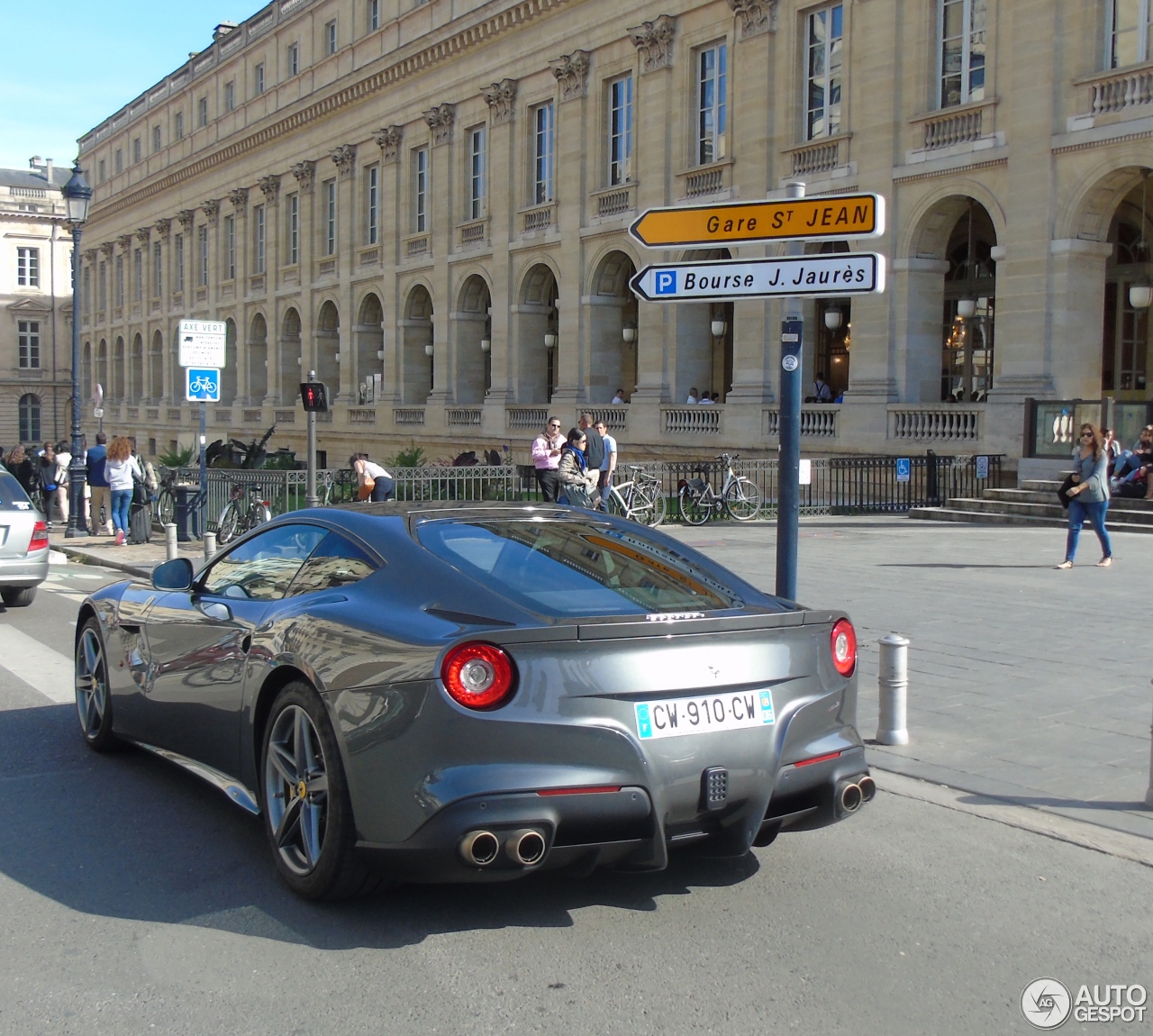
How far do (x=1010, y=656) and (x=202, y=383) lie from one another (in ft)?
43.7

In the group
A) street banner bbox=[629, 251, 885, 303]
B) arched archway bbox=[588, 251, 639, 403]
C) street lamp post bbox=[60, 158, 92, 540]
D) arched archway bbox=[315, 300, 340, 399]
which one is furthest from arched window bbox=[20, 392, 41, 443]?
street banner bbox=[629, 251, 885, 303]

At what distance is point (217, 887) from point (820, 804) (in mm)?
2341

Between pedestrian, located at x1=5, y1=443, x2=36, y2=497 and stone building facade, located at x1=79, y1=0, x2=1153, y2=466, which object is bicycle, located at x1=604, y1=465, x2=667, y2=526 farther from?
pedestrian, located at x1=5, y1=443, x2=36, y2=497

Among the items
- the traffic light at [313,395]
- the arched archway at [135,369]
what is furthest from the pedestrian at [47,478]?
the arched archway at [135,369]

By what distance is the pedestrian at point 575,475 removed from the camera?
1892 centimetres

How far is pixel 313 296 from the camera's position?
5150 centimetres


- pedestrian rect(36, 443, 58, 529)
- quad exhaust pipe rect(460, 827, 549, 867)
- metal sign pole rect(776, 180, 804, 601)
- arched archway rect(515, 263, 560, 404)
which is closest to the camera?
quad exhaust pipe rect(460, 827, 549, 867)

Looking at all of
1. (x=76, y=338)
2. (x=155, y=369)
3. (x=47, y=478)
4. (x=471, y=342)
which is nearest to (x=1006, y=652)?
(x=76, y=338)

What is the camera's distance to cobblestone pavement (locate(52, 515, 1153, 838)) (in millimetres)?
6691

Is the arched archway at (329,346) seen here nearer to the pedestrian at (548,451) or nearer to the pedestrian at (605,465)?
the pedestrian at (605,465)

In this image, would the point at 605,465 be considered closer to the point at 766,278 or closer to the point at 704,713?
the point at 766,278

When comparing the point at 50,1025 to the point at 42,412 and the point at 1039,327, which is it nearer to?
the point at 1039,327

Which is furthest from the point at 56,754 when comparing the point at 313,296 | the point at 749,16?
the point at 313,296

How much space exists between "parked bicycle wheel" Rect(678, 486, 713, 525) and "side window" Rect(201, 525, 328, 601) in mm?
17572
